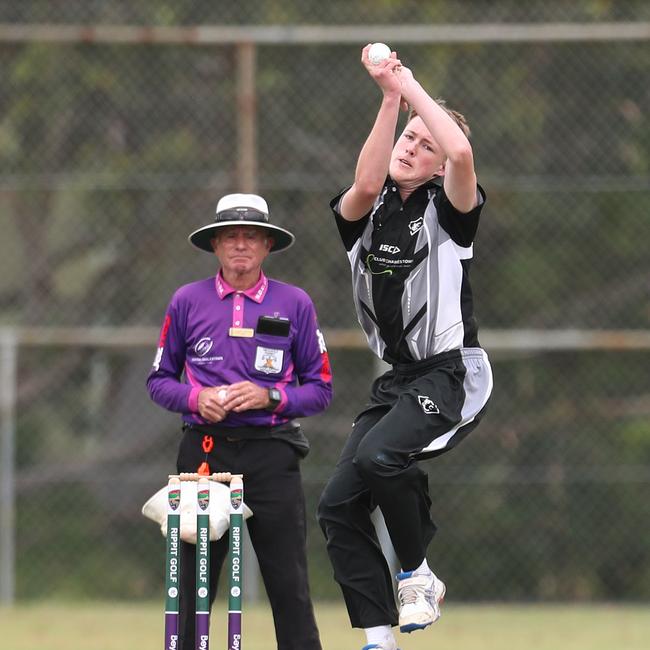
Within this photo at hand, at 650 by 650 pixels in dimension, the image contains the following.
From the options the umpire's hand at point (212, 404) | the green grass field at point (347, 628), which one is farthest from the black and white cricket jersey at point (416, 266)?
the green grass field at point (347, 628)

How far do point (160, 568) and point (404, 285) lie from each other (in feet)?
20.4

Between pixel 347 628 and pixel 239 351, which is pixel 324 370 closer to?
pixel 239 351

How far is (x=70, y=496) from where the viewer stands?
11.7 metres

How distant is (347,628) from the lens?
10.1 metres

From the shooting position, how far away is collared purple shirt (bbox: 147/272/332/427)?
654 centimetres

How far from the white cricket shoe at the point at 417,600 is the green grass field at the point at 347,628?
290 cm

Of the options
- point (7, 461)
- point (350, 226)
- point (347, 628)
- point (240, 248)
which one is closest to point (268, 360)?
point (240, 248)

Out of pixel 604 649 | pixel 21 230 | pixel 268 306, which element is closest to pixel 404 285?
pixel 268 306

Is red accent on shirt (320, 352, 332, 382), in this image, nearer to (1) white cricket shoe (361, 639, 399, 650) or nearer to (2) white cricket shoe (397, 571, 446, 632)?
(2) white cricket shoe (397, 571, 446, 632)

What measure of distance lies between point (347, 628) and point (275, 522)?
12.4 feet

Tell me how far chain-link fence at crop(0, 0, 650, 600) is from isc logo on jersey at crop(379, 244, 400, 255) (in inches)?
213

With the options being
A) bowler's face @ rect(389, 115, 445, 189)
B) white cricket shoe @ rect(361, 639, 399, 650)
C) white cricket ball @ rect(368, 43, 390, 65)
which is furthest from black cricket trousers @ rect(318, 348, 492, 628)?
white cricket ball @ rect(368, 43, 390, 65)

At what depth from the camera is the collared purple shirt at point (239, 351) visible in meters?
6.54

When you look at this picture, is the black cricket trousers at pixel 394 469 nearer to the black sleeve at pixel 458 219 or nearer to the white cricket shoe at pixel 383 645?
the white cricket shoe at pixel 383 645
